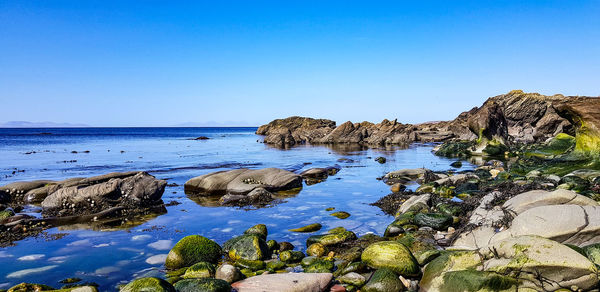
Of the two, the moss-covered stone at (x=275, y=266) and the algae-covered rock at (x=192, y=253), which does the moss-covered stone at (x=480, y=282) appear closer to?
the moss-covered stone at (x=275, y=266)

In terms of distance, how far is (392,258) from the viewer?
7309 millimetres

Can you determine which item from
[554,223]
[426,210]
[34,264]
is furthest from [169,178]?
[554,223]

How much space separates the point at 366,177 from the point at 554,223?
15455 millimetres

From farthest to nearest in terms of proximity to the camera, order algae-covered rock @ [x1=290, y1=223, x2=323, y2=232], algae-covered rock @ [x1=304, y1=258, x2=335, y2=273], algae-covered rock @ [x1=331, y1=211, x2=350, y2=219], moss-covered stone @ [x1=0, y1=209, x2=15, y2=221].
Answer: algae-covered rock @ [x1=331, y1=211, x2=350, y2=219] < moss-covered stone @ [x1=0, y1=209, x2=15, y2=221] < algae-covered rock @ [x1=290, y1=223, x2=323, y2=232] < algae-covered rock @ [x1=304, y1=258, x2=335, y2=273]

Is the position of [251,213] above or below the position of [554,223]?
below

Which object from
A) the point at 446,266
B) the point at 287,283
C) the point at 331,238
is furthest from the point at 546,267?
the point at 331,238

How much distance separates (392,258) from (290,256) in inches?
93.6

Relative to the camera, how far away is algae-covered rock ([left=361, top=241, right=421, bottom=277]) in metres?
7.12

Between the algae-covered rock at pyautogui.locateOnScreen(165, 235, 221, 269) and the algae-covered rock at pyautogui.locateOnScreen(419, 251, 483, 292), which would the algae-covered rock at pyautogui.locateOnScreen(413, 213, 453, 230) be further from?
the algae-covered rock at pyautogui.locateOnScreen(165, 235, 221, 269)

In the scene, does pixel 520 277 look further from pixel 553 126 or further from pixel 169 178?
pixel 553 126

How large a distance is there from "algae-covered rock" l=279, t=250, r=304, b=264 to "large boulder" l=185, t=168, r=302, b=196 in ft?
29.5

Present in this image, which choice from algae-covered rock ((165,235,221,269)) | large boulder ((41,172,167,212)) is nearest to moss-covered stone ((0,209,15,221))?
large boulder ((41,172,167,212))

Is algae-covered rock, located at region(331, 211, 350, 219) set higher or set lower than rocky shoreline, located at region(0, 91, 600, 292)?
lower

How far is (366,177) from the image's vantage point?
74.0ft
